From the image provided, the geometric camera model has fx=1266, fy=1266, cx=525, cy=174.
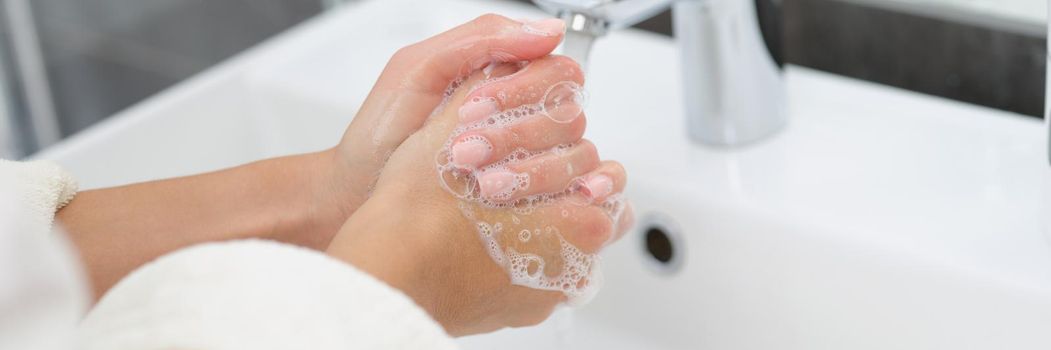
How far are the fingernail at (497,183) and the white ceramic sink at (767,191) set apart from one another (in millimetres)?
73

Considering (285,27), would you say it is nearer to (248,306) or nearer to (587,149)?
(587,149)

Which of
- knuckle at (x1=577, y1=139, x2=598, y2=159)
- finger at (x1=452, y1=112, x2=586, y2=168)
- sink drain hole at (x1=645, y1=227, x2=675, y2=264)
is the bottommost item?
sink drain hole at (x1=645, y1=227, x2=675, y2=264)

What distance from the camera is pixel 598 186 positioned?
61 cm

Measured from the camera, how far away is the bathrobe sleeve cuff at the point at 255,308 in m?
0.43

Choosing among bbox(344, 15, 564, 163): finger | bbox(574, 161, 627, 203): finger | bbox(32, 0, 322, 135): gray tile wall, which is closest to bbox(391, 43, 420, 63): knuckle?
bbox(344, 15, 564, 163): finger

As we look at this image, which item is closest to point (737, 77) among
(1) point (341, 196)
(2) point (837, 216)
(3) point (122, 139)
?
(2) point (837, 216)

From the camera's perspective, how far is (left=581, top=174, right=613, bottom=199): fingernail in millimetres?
612

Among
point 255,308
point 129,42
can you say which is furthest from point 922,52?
point 129,42

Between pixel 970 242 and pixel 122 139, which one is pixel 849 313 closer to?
pixel 970 242

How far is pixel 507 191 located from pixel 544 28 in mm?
79

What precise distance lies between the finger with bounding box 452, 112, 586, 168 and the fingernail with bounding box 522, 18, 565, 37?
0.14 ft

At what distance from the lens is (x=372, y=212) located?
0.56m

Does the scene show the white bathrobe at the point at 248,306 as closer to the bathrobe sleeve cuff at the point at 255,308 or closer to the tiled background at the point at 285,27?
the bathrobe sleeve cuff at the point at 255,308

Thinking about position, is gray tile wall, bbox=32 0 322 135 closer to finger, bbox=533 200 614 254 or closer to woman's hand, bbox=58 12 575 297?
woman's hand, bbox=58 12 575 297
